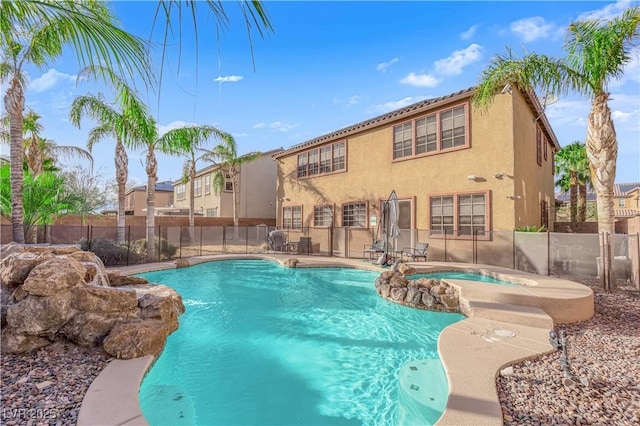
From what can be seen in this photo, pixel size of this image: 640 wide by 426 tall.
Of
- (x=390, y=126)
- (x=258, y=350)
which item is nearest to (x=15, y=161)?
(x=258, y=350)

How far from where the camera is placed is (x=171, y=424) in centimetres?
338

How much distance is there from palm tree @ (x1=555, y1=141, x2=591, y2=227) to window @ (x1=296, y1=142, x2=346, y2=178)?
1481 centimetres

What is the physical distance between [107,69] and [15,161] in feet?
31.3

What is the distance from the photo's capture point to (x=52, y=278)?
4.46m

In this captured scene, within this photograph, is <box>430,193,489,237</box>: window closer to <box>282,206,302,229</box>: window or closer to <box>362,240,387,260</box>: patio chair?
<box>362,240,387,260</box>: patio chair

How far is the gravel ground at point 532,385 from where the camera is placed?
9.54 feet

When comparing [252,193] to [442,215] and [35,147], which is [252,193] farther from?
[442,215]

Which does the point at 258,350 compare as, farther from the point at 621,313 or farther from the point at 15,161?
the point at 15,161

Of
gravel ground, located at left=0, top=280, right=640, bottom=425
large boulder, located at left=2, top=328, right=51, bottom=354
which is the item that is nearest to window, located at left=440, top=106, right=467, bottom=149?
gravel ground, located at left=0, top=280, right=640, bottom=425

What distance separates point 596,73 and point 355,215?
11.0 meters

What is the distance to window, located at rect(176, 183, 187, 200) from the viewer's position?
34.7 meters

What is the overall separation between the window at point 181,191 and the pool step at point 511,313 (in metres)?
33.8

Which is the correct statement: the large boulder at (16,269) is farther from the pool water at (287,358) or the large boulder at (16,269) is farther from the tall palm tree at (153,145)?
the tall palm tree at (153,145)

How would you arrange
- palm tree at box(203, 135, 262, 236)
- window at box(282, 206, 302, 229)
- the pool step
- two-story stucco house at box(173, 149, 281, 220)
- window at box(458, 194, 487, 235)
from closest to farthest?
the pool step
window at box(458, 194, 487, 235)
palm tree at box(203, 135, 262, 236)
window at box(282, 206, 302, 229)
two-story stucco house at box(173, 149, 281, 220)
